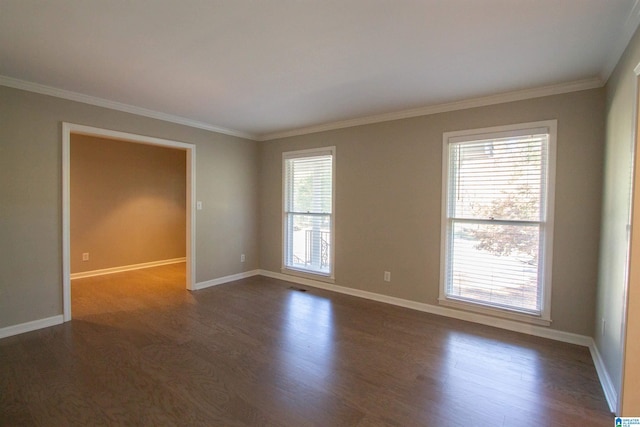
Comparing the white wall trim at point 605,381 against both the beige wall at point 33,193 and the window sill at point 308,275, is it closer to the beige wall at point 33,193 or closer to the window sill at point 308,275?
the window sill at point 308,275

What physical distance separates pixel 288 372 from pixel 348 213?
8.28 ft

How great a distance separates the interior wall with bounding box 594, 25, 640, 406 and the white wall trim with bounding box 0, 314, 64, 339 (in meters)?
4.94

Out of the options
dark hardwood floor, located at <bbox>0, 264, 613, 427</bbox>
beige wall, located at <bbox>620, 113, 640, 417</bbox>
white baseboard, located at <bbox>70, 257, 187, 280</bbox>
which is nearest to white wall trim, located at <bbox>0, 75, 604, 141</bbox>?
beige wall, located at <bbox>620, 113, 640, 417</bbox>

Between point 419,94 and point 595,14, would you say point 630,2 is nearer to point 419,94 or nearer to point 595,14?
point 595,14

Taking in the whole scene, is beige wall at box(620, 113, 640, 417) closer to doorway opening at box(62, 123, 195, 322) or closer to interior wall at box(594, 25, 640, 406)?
interior wall at box(594, 25, 640, 406)

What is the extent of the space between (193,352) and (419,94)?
3419 millimetres

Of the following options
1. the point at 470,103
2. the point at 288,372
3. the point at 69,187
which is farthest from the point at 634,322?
the point at 69,187

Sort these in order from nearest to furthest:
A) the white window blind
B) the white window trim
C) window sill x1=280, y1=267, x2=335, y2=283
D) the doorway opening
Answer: the white window blind, the doorway opening, the white window trim, window sill x1=280, y1=267, x2=335, y2=283

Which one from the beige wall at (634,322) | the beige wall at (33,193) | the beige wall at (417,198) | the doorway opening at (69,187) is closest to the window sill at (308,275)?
the beige wall at (417,198)

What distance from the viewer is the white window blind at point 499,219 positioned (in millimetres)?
3123

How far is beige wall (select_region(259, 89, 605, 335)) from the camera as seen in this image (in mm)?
2910

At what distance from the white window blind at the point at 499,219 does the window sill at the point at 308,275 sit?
1.76 metres

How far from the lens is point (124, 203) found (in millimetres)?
5859

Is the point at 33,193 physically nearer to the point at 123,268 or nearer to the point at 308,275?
the point at 123,268
